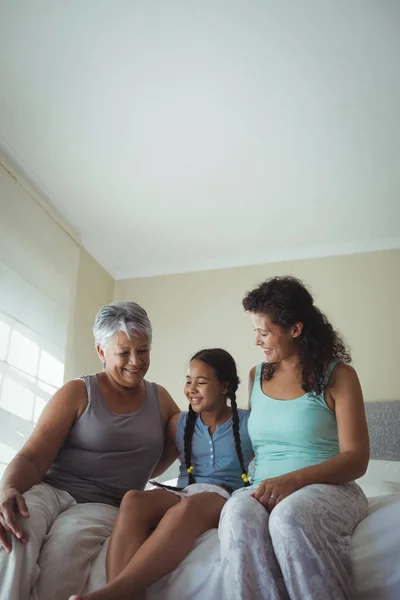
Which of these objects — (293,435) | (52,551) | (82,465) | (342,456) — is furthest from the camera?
(82,465)

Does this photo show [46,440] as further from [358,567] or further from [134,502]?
[358,567]

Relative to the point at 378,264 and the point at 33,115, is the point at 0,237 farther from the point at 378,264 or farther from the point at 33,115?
the point at 378,264

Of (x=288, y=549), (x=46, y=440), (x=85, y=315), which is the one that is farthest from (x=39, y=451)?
(x=85, y=315)

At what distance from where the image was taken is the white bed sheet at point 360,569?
109 centimetres

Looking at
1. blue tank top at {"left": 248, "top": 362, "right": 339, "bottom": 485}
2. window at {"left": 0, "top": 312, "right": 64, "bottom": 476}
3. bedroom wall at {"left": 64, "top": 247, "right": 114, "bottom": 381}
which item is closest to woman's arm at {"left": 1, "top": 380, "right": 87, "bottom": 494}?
blue tank top at {"left": 248, "top": 362, "right": 339, "bottom": 485}

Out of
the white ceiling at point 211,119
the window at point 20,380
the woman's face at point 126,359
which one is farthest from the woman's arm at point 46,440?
the white ceiling at point 211,119

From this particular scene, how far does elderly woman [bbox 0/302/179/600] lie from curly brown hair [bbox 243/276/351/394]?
41 cm

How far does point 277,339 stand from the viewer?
1706mm

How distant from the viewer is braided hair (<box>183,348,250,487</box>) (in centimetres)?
173

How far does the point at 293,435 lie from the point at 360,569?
445mm

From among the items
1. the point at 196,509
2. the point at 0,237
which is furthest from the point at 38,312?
the point at 196,509

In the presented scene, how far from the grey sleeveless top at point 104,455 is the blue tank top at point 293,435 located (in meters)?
0.36

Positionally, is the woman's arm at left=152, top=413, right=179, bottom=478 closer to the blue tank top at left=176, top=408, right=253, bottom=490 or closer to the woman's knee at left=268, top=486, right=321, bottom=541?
the blue tank top at left=176, top=408, right=253, bottom=490

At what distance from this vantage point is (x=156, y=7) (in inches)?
82.0
